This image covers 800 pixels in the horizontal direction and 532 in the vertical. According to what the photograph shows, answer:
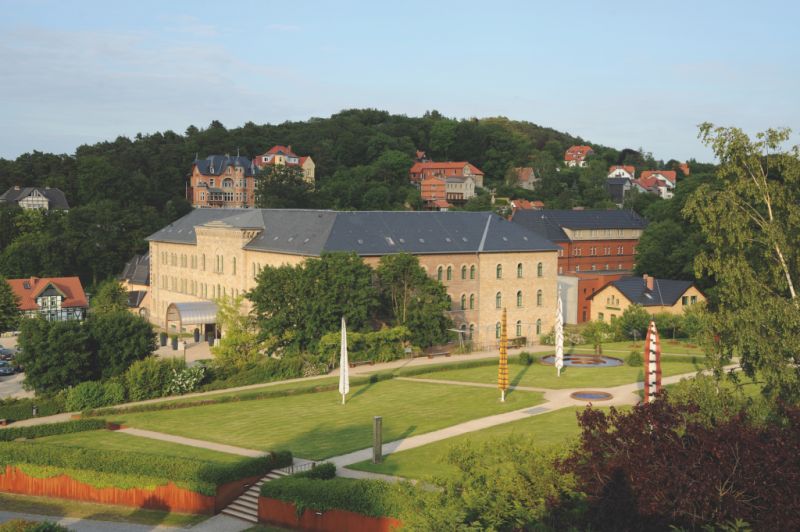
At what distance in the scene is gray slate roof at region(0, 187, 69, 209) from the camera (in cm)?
12675

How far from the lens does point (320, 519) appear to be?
26.0 m

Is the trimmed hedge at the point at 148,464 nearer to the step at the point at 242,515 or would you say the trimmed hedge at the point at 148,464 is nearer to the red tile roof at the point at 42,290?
the step at the point at 242,515

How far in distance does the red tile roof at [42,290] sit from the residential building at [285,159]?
6643 cm

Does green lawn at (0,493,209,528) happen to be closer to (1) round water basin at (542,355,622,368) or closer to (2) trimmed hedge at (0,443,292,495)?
(2) trimmed hedge at (0,443,292,495)

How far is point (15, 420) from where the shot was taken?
42.9 m

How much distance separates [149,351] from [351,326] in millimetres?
13101

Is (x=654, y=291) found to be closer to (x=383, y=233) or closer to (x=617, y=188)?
(x=383, y=233)

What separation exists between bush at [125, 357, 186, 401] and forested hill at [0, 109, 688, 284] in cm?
6185

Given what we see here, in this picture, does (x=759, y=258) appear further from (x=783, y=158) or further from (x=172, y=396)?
(x=172, y=396)

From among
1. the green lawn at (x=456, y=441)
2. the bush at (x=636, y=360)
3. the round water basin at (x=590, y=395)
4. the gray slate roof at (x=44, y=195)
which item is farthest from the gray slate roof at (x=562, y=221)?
the gray slate roof at (x=44, y=195)

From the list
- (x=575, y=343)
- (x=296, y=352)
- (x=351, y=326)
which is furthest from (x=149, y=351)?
(x=575, y=343)

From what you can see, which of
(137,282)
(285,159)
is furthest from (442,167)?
(137,282)

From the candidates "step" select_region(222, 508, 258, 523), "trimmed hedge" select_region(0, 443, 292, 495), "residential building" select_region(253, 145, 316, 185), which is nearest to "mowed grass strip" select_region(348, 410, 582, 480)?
"trimmed hedge" select_region(0, 443, 292, 495)

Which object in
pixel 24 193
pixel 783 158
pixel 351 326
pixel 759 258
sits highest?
pixel 24 193
